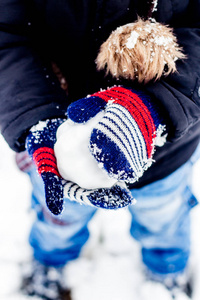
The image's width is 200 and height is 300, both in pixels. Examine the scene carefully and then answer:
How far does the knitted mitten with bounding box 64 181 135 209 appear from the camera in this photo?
484mm

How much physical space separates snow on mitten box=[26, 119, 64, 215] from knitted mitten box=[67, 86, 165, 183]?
0.10 m

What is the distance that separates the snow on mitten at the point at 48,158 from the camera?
478mm

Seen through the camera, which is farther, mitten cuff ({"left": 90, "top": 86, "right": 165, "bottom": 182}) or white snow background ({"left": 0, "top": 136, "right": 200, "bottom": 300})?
white snow background ({"left": 0, "top": 136, "right": 200, "bottom": 300})

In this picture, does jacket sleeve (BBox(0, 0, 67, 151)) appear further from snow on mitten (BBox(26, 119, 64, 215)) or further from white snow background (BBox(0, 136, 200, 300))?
Result: white snow background (BBox(0, 136, 200, 300))

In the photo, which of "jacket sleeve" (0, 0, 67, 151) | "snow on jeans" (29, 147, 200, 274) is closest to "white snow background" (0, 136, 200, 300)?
"snow on jeans" (29, 147, 200, 274)

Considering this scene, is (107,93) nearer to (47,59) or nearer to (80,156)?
(80,156)

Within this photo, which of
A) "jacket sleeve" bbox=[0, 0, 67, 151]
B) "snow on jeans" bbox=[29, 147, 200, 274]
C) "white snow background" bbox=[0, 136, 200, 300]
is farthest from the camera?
"white snow background" bbox=[0, 136, 200, 300]

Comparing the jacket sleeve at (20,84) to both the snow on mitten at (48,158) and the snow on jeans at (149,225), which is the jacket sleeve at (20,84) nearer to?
the snow on mitten at (48,158)

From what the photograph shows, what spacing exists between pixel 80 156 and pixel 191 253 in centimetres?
94

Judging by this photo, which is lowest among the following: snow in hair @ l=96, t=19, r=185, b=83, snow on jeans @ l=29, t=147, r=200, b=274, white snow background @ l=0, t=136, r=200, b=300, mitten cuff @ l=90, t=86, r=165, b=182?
white snow background @ l=0, t=136, r=200, b=300

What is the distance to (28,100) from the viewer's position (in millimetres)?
618

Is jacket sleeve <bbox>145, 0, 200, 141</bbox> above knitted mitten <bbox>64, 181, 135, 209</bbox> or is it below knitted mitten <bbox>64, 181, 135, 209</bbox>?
above

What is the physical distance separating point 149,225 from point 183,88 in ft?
1.87

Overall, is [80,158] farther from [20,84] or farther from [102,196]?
[20,84]
